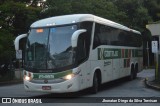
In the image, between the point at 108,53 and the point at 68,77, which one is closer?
the point at 68,77

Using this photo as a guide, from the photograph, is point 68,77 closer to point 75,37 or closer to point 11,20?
point 75,37

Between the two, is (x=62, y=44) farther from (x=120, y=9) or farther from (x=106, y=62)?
(x=120, y=9)

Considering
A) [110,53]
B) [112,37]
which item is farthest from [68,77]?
[112,37]

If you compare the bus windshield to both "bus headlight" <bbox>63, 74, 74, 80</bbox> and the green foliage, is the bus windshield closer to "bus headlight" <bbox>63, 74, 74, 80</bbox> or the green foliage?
"bus headlight" <bbox>63, 74, 74, 80</bbox>

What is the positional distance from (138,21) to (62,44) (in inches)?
1642

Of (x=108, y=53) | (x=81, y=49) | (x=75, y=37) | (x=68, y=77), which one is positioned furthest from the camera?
(x=108, y=53)

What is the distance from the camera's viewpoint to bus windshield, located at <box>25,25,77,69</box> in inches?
627

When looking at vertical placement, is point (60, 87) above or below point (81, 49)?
below

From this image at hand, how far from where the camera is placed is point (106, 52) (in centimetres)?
2017

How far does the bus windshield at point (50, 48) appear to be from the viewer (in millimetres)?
15922

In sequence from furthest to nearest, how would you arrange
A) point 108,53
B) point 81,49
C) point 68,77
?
point 108,53
point 81,49
point 68,77

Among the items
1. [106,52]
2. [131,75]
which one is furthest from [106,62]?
[131,75]

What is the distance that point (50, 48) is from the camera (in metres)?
16.2

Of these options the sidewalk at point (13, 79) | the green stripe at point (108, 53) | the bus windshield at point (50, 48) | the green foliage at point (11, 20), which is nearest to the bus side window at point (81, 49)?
the bus windshield at point (50, 48)
